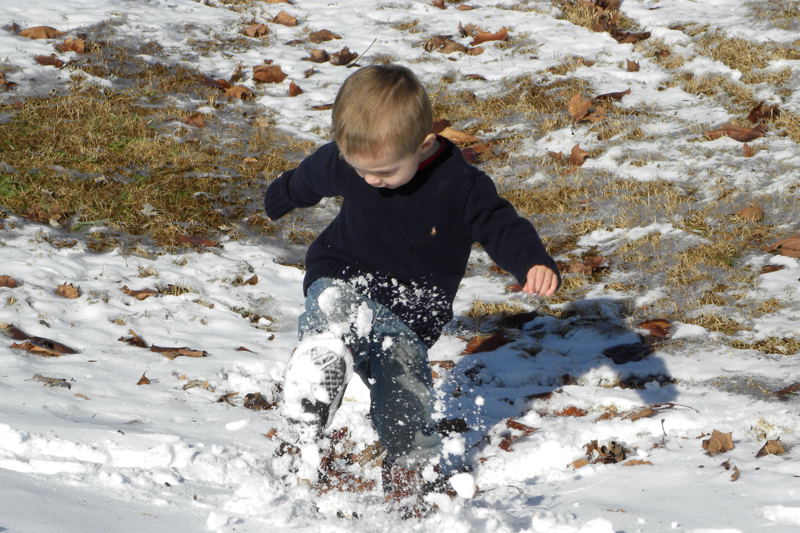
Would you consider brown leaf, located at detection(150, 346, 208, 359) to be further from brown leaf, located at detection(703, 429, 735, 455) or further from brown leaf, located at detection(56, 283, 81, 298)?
brown leaf, located at detection(703, 429, 735, 455)

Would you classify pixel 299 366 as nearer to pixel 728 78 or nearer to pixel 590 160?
pixel 590 160

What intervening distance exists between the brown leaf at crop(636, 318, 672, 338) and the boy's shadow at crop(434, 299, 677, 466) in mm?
70

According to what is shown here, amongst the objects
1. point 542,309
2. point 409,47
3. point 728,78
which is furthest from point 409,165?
point 409,47

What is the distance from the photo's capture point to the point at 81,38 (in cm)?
881

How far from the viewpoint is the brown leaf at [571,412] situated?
3656 mm

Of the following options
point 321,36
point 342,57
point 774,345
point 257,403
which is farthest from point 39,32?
point 774,345

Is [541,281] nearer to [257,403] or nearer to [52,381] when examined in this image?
[257,403]

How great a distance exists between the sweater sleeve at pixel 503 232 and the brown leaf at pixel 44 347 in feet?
6.80

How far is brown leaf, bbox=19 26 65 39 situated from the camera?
8641 mm

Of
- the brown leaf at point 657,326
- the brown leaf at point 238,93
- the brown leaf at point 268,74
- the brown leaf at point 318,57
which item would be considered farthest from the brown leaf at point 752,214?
the brown leaf at point 318,57

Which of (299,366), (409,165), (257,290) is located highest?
(409,165)

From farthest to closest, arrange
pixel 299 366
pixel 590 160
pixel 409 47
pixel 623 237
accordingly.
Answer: pixel 409 47 < pixel 590 160 < pixel 623 237 < pixel 299 366

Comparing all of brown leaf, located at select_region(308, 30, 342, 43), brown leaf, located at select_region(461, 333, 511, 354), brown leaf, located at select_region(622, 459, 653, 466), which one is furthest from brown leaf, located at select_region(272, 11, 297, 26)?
brown leaf, located at select_region(622, 459, 653, 466)

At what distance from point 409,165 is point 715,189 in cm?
370
